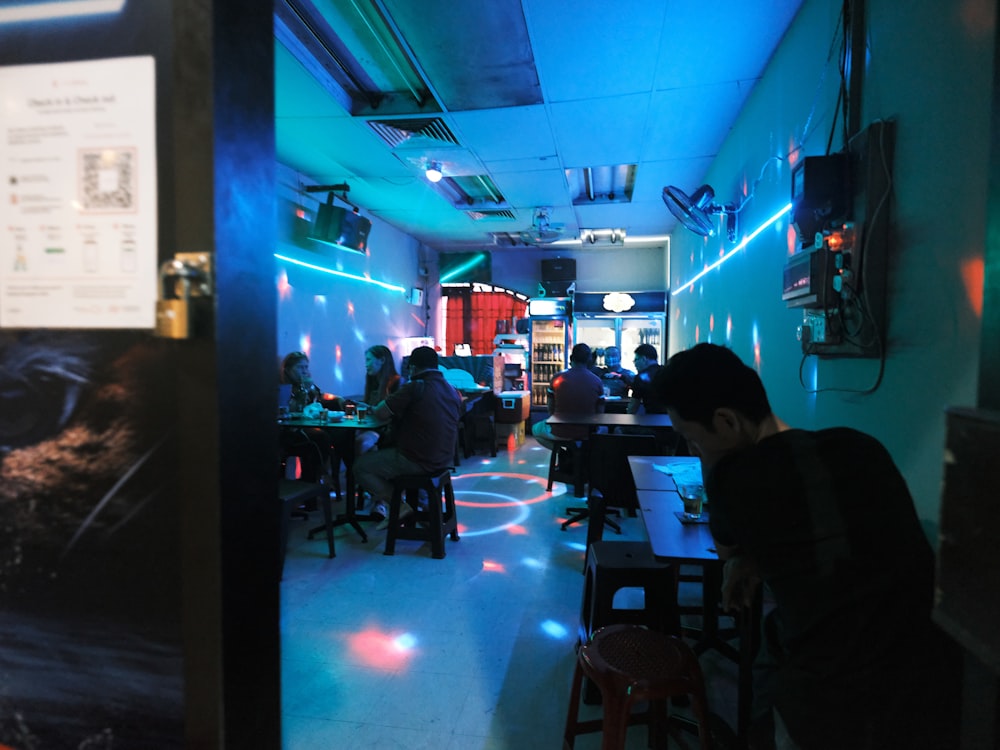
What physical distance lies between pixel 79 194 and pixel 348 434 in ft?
12.1

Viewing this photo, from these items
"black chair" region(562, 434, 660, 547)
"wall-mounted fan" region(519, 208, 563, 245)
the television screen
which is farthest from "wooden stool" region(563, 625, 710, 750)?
the television screen

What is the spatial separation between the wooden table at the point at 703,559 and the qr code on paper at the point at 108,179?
5.25 feet

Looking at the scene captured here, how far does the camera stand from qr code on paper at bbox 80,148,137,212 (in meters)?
0.68

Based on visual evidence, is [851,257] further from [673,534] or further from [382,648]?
[382,648]

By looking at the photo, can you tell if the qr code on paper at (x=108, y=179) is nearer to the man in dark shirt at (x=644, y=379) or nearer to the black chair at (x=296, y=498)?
the black chair at (x=296, y=498)

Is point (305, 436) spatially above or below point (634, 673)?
above

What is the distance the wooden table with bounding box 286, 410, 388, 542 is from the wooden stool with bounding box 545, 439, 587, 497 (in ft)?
5.43

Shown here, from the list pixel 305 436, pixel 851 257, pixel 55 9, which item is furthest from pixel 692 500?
pixel 305 436

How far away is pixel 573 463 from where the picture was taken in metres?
4.43

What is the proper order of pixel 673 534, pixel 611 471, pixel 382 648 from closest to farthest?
pixel 673 534 < pixel 382 648 < pixel 611 471

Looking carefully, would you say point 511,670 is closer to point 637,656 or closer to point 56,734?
point 637,656

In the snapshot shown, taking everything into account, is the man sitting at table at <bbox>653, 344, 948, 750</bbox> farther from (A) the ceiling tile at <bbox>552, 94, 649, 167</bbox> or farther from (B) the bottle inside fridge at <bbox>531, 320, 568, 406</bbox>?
(B) the bottle inside fridge at <bbox>531, 320, 568, 406</bbox>

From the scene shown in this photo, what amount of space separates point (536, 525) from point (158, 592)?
363 centimetres

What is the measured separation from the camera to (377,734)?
188cm
